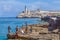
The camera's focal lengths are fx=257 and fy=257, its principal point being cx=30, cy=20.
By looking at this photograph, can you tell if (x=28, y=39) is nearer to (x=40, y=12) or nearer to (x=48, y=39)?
(x=48, y=39)

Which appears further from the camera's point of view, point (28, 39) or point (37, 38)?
point (28, 39)

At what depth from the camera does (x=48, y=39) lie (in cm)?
835

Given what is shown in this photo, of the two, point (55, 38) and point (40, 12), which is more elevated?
point (55, 38)

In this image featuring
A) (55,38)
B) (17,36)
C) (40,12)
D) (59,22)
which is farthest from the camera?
(40,12)

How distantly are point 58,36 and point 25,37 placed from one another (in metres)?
2.09

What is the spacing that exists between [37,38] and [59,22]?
330 cm

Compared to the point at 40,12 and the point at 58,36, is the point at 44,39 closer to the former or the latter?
the point at 58,36

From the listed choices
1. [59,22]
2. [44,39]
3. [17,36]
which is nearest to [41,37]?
[44,39]

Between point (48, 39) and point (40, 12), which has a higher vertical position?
point (48, 39)

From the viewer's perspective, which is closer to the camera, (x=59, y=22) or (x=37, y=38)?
(x=37, y=38)

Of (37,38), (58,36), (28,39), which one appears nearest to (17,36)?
(28,39)

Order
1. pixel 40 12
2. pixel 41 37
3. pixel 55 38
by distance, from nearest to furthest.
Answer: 1. pixel 55 38
2. pixel 41 37
3. pixel 40 12

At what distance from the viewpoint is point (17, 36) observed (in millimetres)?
10500

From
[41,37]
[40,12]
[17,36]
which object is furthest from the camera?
[40,12]
